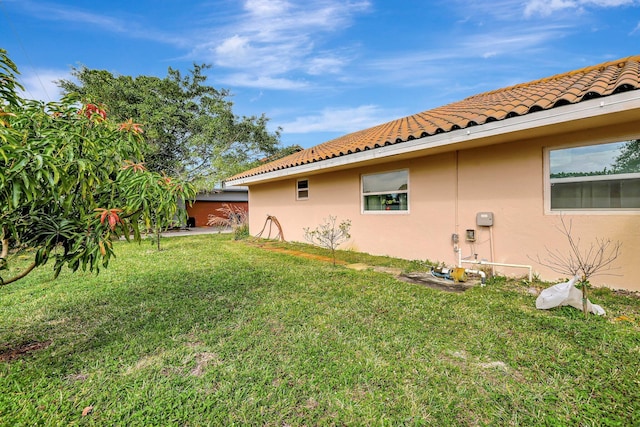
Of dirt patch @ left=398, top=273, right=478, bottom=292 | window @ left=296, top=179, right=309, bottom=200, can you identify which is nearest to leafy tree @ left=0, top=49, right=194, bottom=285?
dirt patch @ left=398, top=273, right=478, bottom=292

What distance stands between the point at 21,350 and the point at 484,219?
7.34m

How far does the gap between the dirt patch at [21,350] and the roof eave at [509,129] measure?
21.1 ft

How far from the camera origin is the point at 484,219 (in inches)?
237

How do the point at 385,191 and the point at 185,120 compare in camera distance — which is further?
the point at 185,120

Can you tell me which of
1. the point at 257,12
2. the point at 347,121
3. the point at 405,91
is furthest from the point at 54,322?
the point at 347,121

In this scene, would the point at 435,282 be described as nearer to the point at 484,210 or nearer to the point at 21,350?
the point at 484,210

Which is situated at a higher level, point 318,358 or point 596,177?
point 596,177

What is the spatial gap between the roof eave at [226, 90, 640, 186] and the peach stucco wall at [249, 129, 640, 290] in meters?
0.42

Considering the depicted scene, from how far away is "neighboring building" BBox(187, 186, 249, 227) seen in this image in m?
24.2

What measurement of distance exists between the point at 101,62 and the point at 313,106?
14150 mm

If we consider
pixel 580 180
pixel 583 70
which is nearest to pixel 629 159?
pixel 580 180

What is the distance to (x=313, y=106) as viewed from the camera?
16094mm

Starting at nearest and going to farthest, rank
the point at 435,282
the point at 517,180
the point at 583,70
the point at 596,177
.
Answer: the point at 596,177 → the point at 435,282 → the point at 517,180 → the point at 583,70

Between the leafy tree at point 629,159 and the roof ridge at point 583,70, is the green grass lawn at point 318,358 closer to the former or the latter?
the leafy tree at point 629,159
